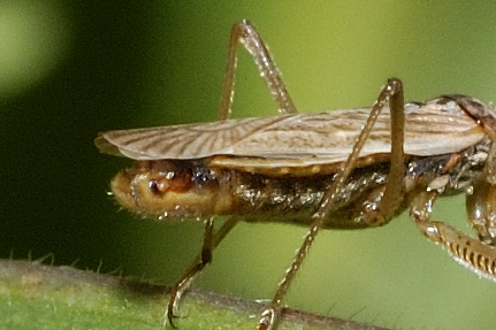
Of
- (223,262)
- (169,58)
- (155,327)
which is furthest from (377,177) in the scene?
(155,327)

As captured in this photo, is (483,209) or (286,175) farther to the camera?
(483,209)

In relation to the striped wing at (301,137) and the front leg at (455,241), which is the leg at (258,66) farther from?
the front leg at (455,241)

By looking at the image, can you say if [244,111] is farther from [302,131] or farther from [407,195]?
[407,195]

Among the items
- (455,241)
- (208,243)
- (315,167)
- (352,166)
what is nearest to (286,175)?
(315,167)

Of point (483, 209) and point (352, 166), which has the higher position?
point (352, 166)

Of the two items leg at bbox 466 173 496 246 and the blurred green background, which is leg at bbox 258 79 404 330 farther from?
leg at bbox 466 173 496 246

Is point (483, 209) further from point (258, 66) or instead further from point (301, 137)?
point (258, 66)

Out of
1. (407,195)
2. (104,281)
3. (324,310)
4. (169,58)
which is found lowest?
(324,310)

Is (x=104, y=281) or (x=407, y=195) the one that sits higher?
(x=104, y=281)
